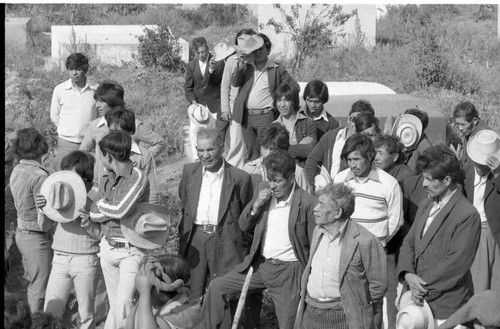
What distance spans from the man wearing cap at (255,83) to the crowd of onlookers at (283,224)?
844 millimetres

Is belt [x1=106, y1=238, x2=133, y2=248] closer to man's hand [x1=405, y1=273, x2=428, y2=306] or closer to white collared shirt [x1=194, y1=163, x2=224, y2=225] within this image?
white collared shirt [x1=194, y1=163, x2=224, y2=225]

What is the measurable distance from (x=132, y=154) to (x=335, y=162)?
174 centimetres

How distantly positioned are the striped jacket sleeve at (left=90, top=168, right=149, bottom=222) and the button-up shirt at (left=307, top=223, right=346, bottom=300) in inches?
58.3

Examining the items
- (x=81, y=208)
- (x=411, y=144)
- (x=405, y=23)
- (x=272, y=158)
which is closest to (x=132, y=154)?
(x=81, y=208)

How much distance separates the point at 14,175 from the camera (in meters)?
8.68

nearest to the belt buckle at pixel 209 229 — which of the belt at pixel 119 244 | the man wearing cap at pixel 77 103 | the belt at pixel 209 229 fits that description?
the belt at pixel 209 229

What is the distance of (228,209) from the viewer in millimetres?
8281

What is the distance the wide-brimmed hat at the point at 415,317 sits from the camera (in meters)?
7.27

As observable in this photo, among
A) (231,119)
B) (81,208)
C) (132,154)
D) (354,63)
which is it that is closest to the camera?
(81,208)

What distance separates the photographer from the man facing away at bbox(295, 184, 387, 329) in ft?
23.5

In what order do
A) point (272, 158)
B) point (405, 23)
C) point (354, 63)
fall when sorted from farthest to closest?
point (405, 23) → point (354, 63) → point (272, 158)

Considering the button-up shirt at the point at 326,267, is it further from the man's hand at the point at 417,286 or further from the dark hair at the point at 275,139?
the dark hair at the point at 275,139

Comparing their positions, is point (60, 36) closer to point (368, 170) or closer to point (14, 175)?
point (14, 175)

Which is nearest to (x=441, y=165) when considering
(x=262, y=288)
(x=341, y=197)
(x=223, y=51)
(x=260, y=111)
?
(x=341, y=197)
